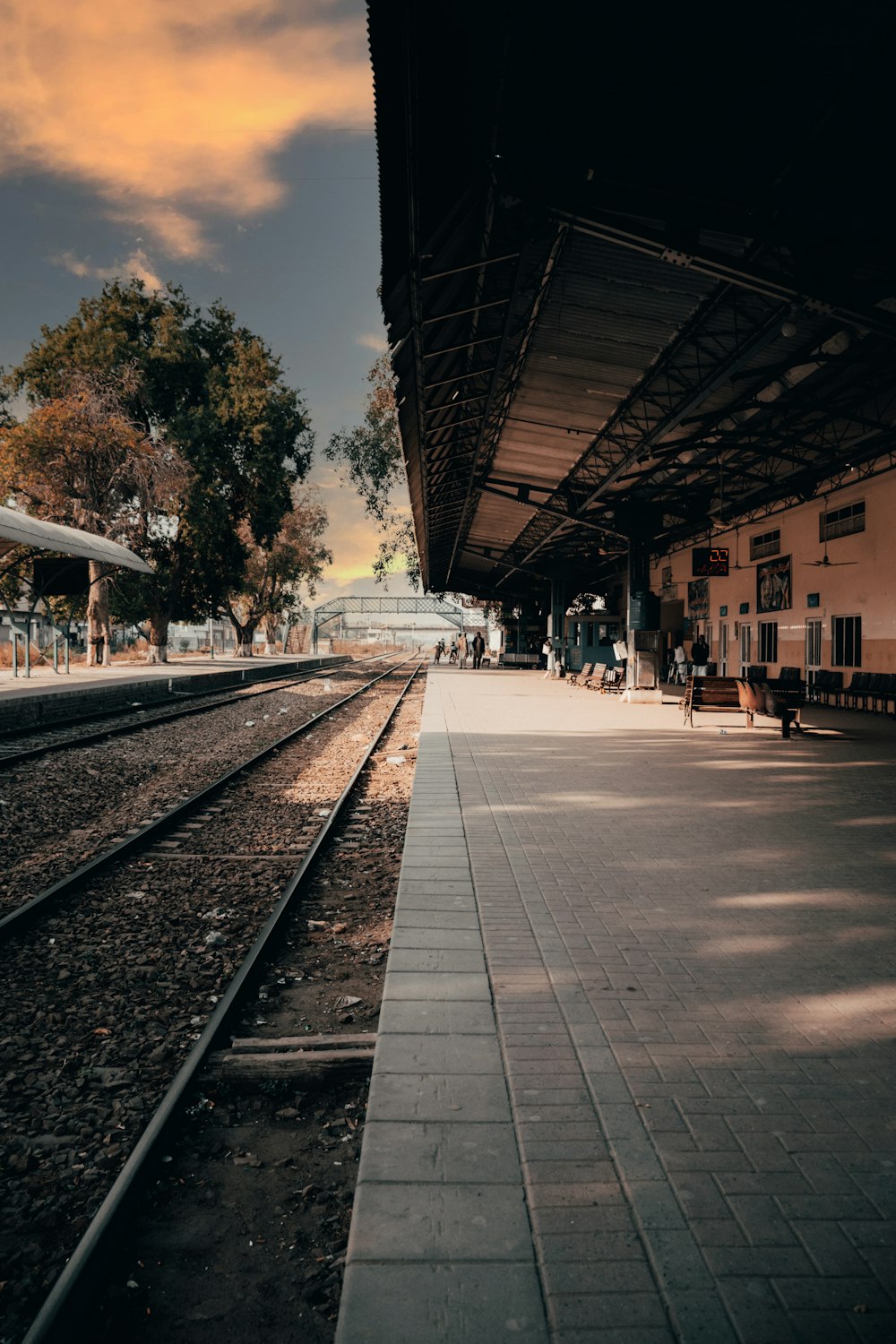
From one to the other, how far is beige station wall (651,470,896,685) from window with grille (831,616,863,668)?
160mm

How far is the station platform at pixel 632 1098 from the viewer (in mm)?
1903

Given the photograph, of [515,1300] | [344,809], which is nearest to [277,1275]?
[515,1300]

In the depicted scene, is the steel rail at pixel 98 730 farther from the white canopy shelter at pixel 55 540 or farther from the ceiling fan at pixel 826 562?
the ceiling fan at pixel 826 562

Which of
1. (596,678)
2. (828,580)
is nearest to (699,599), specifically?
(596,678)

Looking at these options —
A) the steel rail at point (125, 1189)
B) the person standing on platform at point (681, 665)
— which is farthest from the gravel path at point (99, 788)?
the person standing on platform at point (681, 665)

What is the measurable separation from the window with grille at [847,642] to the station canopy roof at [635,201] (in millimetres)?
6333

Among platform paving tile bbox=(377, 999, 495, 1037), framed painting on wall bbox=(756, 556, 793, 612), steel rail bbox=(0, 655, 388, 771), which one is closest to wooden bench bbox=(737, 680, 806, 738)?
framed painting on wall bbox=(756, 556, 793, 612)

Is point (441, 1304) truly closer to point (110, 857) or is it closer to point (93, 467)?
point (110, 857)

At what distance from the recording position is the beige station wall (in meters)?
18.8

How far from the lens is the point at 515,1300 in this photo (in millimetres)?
1889

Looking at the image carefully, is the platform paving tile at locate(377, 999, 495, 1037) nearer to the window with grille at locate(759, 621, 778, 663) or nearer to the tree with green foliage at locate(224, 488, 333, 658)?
the window with grille at locate(759, 621, 778, 663)

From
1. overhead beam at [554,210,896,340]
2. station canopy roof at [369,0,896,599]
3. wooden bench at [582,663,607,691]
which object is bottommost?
wooden bench at [582,663,607,691]

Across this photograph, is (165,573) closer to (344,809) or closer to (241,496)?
(241,496)

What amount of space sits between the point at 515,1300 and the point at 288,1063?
167 centimetres
